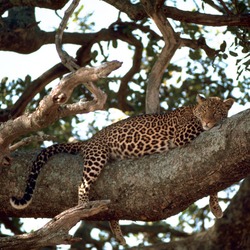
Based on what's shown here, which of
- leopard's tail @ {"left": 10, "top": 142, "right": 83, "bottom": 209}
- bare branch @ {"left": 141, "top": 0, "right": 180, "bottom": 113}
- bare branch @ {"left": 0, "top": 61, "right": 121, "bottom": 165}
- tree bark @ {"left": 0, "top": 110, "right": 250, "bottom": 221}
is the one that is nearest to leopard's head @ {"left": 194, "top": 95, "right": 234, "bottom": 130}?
bare branch @ {"left": 141, "top": 0, "right": 180, "bottom": 113}

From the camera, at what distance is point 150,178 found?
7.41m

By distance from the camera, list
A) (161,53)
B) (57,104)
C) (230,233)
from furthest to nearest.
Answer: (230,233)
(161,53)
(57,104)

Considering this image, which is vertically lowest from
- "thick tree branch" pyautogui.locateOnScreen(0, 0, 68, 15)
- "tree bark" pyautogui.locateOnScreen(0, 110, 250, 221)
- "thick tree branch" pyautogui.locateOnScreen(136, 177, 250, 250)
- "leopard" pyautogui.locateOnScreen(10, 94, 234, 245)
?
"thick tree branch" pyautogui.locateOnScreen(136, 177, 250, 250)

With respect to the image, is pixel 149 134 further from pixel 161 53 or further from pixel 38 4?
pixel 38 4

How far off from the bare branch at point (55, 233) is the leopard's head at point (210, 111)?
2.22 meters

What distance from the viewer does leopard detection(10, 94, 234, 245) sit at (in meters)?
7.87

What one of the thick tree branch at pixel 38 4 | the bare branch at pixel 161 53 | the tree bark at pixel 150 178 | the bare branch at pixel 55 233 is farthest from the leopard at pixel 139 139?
the thick tree branch at pixel 38 4

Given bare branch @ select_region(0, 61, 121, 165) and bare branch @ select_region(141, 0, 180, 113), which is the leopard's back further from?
bare branch @ select_region(0, 61, 121, 165)

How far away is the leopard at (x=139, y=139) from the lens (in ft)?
25.8

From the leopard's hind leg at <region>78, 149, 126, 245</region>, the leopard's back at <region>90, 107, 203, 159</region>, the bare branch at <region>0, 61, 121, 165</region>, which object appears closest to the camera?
the bare branch at <region>0, 61, 121, 165</region>

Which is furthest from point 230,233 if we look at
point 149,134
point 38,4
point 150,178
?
point 38,4

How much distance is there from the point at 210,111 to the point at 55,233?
9.70 feet

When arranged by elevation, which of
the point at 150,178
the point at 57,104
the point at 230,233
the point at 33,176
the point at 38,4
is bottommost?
the point at 230,233

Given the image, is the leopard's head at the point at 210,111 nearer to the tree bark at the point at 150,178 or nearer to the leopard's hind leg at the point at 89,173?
the tree bark at the point at 150,178
